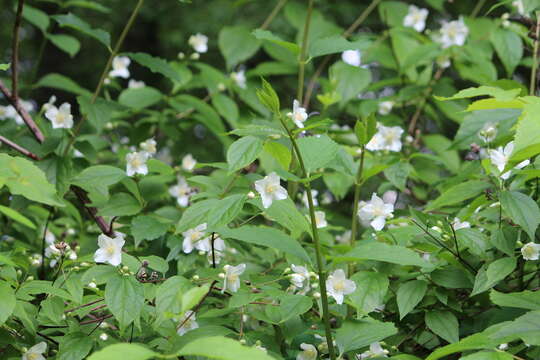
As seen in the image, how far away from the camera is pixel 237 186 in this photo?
185 cm

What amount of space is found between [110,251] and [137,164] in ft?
1.56

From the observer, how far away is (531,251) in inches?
57.4

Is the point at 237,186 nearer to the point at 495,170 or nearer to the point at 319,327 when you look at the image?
the point at 319,327

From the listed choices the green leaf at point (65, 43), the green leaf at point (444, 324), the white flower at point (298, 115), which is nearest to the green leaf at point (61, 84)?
the green leaf at point (65, 43)

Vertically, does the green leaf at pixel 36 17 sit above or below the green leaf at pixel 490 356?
below

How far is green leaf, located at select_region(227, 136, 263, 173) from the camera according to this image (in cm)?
127

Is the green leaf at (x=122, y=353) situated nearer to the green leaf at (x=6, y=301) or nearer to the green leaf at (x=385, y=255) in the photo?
the green leaf at (x=6, y=301)

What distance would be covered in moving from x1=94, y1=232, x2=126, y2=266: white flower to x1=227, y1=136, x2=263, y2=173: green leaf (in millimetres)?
383

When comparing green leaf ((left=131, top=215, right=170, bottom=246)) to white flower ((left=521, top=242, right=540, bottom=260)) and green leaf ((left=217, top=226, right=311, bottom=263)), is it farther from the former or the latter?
white flower ((left=521, top=242, right=540, bottom=260))

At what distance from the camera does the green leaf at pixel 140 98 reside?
2625 millimetres

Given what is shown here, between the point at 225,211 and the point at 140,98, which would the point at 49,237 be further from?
the point at 225,211

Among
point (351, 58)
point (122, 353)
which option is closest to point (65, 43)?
point (351, 58)

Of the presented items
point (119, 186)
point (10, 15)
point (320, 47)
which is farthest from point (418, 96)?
point (10, 15)

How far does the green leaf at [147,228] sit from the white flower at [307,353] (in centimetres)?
52
